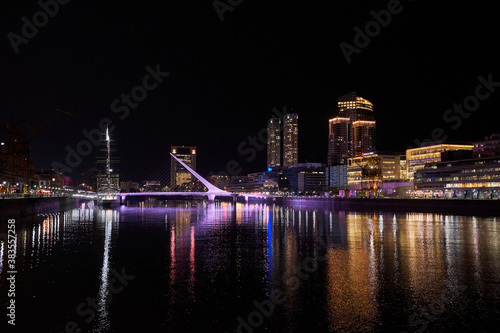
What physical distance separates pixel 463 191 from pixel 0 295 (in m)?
96.4

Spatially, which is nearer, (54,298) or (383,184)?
(54,298)

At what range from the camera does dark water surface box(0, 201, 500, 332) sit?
35.6 ft

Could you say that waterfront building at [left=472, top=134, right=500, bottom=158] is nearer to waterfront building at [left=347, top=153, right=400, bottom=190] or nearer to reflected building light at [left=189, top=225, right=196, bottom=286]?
waterfront building at [left=347, top=153, right=400, bottom=190]

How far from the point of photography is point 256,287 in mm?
14609

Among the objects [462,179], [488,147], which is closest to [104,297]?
[462,179]

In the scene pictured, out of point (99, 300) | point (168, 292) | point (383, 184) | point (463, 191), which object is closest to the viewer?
point (99, 300)

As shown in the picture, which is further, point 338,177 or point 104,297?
point 338,177

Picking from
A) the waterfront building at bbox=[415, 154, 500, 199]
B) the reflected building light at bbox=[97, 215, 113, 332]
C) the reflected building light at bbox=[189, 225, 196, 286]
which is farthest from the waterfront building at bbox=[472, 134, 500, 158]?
the reflected building light at bbox=[97, 215, 113, 332]

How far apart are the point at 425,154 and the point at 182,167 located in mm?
107537

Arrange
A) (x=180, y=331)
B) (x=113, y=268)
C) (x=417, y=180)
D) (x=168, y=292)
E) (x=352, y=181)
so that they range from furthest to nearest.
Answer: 1. (x=352, y=181)
2. (x=417, y=180)
3. (x=113, y=268)
4. (x=168, y=292)
5. (x=180, y=331)

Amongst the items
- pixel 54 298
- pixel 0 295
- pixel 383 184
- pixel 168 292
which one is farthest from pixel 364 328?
pixel 383 184

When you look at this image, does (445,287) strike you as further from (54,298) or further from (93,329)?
(54,298)

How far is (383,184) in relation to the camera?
129625 millimetres

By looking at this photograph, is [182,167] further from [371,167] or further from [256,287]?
[256,287]
